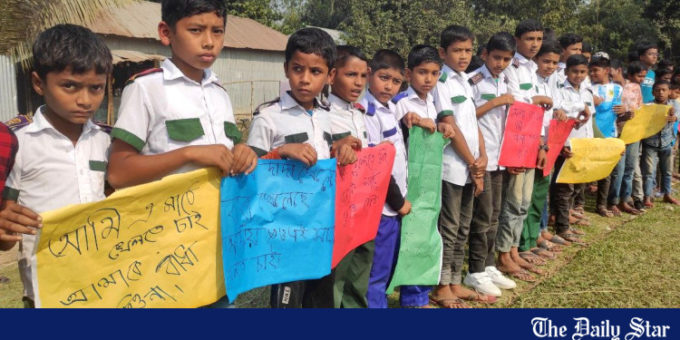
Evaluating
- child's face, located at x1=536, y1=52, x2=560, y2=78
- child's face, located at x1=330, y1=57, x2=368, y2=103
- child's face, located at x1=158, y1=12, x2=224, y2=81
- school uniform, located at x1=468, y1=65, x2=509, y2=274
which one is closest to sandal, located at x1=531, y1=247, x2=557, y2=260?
school uniform, located at x1=468, y1=65, x2=509, y2=274

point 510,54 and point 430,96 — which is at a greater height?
point 510,54

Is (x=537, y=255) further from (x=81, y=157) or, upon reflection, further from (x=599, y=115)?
(x=81, y=157)

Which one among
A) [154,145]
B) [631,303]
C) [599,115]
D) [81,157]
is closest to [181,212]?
[154,145]

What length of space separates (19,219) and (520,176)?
3.96 m

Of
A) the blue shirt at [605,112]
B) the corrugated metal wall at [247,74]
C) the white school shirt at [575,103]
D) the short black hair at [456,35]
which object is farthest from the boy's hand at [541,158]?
the corrugated metal wall at [247,74]

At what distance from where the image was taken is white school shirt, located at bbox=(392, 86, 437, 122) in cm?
364

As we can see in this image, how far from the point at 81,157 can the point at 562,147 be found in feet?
15.0

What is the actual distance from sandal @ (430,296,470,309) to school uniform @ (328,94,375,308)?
97 cm

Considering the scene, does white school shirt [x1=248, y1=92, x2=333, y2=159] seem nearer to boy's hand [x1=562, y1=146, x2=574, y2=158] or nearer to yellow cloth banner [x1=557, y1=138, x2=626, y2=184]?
boy's hand [x1=562, y1=146, x2=574, y2=158]

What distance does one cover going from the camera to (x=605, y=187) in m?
7.15

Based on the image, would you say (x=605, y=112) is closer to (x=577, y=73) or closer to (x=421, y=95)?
(x=577, y=73)

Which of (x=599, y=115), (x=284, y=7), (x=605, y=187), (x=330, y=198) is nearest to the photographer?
(x=330, y=198)

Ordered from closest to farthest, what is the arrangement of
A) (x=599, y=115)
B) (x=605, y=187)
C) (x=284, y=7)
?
1. (x=599, y=115)
2. (x=605, y=187)
3. (x=284, y=7)

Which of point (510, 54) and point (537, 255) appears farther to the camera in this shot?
point (537, 255)
